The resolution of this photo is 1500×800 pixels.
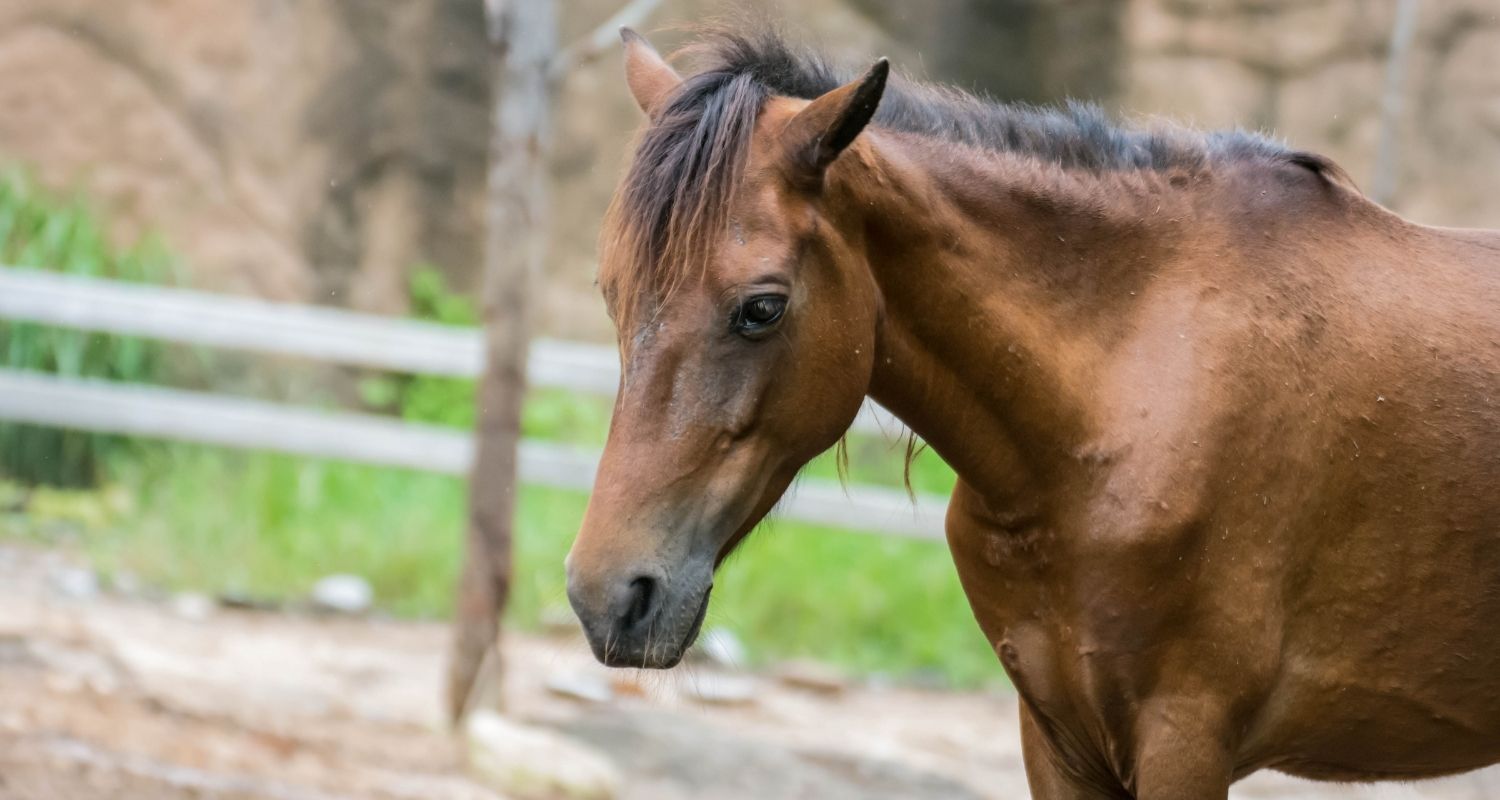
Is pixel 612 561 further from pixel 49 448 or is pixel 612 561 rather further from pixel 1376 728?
pixel 49 448

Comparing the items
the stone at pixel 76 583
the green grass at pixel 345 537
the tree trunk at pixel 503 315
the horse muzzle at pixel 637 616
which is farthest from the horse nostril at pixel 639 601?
the stone at pixel 76 583

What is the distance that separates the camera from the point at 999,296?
102 inches

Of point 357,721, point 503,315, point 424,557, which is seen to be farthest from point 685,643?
point 424,557

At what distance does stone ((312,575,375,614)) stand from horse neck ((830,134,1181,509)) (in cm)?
471

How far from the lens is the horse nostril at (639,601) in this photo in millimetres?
2256

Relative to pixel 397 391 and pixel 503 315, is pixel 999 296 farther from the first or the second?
pixel 397 391

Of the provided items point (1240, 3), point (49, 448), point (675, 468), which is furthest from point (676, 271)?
point (1240, 3)

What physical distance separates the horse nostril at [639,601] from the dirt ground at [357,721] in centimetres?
262

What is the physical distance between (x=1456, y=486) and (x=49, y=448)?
23.5ft

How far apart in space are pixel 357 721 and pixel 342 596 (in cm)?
147

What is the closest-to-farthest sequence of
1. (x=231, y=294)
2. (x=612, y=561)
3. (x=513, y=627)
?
1. (x=612, y=561)
2. (x=513, y=627)
3. (x=231, y=294)

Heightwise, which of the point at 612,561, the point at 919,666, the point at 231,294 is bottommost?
the point at 919,666

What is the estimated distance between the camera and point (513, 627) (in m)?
6.84

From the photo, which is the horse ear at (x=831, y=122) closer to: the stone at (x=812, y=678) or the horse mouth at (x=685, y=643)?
the horse mouth at (x=685, y=643)
